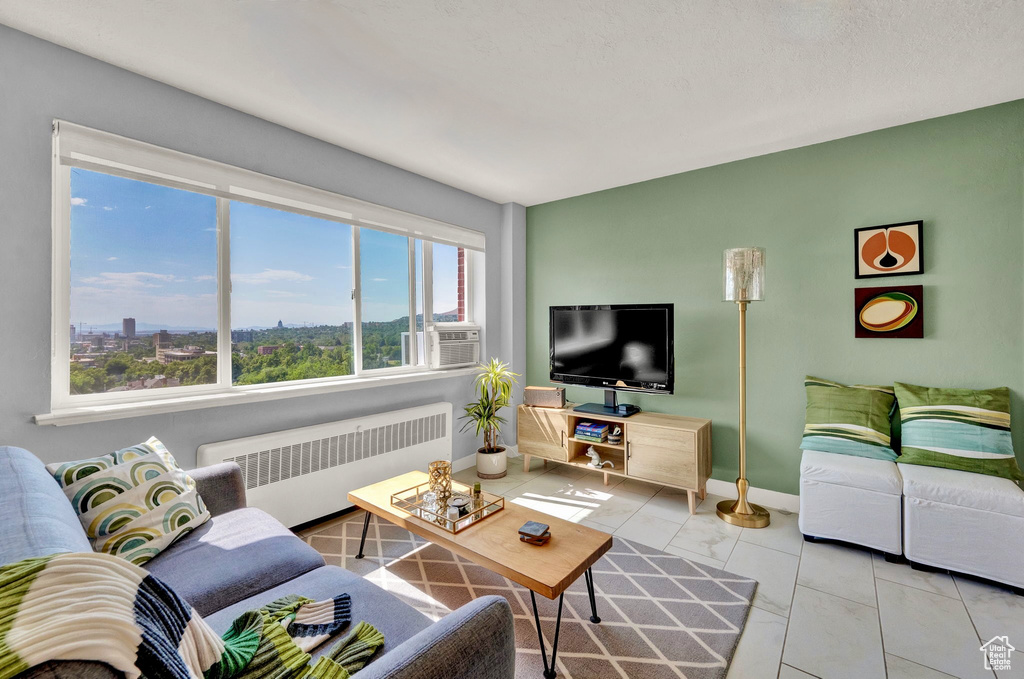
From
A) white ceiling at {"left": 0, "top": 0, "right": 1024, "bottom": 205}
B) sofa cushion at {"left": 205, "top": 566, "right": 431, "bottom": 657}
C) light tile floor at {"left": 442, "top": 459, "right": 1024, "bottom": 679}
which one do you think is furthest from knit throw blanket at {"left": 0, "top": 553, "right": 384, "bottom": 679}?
white ceiling at {"left": 0, "top": 0, "right": 1024, "bottom": 205}

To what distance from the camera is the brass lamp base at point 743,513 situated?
2887 millimetres

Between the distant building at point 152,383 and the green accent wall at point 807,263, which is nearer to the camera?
the distant building at point 152,383

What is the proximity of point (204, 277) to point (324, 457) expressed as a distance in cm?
128

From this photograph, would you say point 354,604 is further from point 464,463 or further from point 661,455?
point 464,463

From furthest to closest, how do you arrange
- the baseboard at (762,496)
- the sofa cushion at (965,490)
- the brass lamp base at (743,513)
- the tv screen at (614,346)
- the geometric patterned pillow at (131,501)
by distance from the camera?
the tv screen at (614,346), the baseboard at (762,496), the brass lamp base at (743,513), the sofa cushion at (965,490), the geometric patterned pillow at (131,501)

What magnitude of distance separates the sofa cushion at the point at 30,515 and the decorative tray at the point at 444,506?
48.8 inches

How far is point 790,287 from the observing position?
3121 millimetres

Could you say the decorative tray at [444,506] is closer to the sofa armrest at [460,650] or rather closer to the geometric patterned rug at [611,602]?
the geometric patterned rug at [611,602]

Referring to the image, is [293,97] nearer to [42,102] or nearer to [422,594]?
[42,102]

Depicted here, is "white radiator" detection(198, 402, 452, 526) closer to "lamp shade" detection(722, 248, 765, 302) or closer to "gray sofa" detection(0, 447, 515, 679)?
"gray sofa" detection(0, 447, 515, 679)

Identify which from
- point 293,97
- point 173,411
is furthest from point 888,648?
point 293,97

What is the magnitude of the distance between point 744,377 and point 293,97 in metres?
3.23

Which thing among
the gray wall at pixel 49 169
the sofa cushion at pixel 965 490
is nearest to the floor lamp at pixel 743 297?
the sofa cushion at pixel 965 490

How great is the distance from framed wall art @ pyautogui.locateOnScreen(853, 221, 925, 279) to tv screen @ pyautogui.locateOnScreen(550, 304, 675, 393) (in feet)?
3.93
